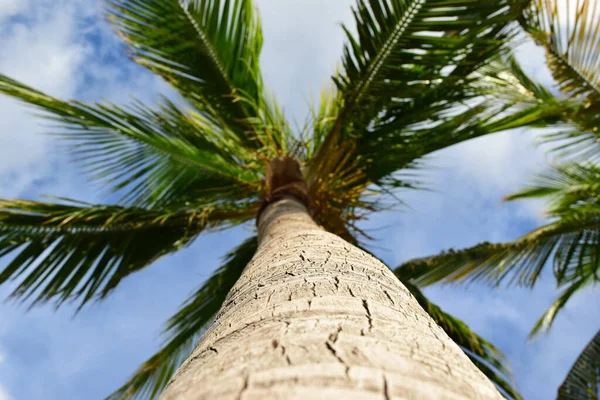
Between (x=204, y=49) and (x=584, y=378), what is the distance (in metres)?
5.14

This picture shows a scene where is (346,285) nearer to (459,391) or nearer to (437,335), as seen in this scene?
(437,335)

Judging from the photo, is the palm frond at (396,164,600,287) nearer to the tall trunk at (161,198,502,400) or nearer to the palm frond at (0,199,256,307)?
the palm frond at (0,199,256,307)

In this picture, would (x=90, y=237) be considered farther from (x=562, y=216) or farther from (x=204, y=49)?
(x=562, y=216)

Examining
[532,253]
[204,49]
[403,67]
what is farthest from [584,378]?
[204,49]

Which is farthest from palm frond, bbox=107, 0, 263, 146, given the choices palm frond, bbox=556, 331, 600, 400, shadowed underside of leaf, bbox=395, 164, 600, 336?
palm frond, bbox=556, 331, 600, 400

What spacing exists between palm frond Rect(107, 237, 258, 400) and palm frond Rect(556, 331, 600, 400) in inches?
146

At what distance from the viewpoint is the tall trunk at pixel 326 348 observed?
2.35ft

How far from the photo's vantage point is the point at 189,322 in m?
4.82

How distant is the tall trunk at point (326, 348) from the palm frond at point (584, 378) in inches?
206

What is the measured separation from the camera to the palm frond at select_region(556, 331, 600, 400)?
18.3ft

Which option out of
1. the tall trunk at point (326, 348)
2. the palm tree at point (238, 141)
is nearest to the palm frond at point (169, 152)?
the palm tree at point (238, 141)

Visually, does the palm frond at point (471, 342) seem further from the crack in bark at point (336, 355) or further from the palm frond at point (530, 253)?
the crack in bark at point (336, 355)

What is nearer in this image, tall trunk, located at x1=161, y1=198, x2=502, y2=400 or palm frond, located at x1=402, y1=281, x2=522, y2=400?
tall trunk, located at x1=161, y1=198, x2=502, y2=400

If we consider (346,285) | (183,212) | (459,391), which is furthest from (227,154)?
(459,391)
